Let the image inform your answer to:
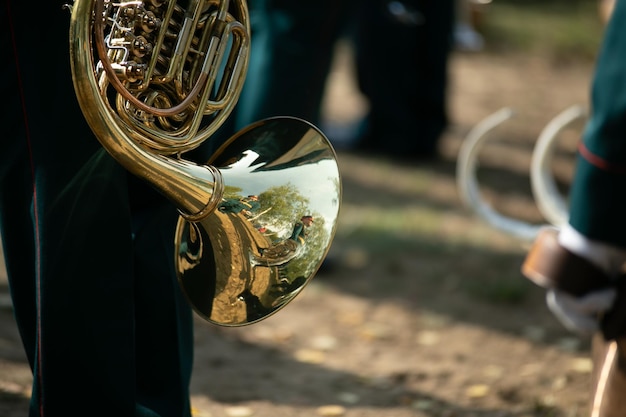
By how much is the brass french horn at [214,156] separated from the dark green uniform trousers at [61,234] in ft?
0.30

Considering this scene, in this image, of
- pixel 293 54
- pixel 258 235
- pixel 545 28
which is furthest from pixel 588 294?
pixel 545 28

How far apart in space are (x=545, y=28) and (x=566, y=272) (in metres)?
7.08

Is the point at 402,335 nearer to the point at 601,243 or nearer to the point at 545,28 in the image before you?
the point at 601,243

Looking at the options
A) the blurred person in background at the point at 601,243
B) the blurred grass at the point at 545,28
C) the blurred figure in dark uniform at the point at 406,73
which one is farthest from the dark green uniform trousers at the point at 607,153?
the blurred grass at the point at 545,28

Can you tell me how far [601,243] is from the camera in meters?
1.83

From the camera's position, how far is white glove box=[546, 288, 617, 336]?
186cm

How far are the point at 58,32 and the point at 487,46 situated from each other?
6494 millimetres

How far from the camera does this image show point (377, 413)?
90.0 inches

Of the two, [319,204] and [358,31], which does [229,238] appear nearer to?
[319,204]

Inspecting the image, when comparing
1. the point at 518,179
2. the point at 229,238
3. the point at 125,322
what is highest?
the point at 229,238

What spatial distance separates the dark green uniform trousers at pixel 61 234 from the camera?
4.71 feet

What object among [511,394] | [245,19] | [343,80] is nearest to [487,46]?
[343,80]

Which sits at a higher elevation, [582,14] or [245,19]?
[245,19]

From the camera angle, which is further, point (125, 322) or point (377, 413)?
point (377, 413)
